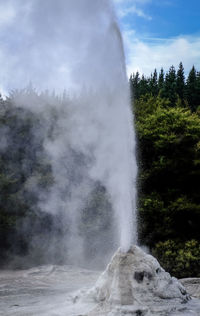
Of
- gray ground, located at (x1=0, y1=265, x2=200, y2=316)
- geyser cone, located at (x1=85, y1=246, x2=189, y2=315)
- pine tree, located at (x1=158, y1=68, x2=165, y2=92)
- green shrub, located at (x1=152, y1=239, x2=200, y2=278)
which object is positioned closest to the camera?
geyser cone, located at (x1=85, y1=246, x2=189, y2=315)

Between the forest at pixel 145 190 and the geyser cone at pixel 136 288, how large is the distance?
4.08 meters

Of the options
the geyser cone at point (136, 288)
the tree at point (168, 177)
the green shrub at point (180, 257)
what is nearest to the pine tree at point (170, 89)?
the tree at point (168, 177)

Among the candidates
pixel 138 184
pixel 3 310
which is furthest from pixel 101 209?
pixel 3 310

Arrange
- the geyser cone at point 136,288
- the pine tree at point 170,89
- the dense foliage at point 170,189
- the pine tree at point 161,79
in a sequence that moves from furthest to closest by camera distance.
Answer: the pine tree at point 161,79, the pine tree at point 170,89, the dense foliage at point 170,189, the geyser cone at point 136,288

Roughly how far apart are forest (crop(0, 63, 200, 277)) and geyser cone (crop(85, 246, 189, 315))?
4.08m

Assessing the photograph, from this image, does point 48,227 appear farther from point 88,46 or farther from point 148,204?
point 88,46

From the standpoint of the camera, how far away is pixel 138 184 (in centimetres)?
977

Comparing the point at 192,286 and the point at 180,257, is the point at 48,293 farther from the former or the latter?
the point at 180,257

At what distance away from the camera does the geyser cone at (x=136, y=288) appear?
388 centimetres

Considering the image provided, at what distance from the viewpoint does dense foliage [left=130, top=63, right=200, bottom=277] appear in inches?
331

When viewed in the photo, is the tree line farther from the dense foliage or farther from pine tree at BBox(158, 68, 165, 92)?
the dense foliage

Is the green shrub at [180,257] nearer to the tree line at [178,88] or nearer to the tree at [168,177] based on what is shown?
the tree at [168,177]

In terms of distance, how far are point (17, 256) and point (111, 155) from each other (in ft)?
12.1

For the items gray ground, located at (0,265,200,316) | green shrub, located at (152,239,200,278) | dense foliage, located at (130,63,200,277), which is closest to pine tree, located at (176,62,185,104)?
dense foliage, located at (130,63,200,277)
